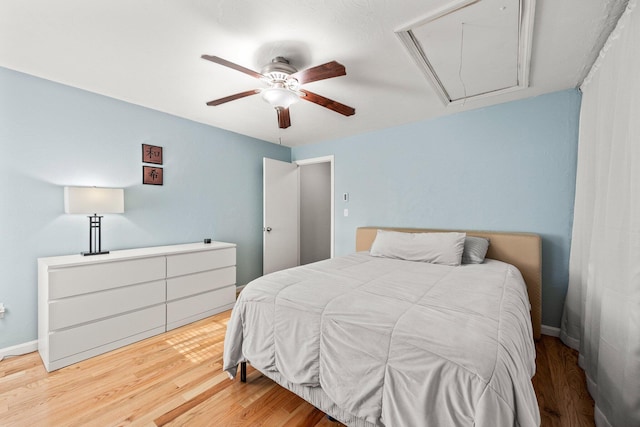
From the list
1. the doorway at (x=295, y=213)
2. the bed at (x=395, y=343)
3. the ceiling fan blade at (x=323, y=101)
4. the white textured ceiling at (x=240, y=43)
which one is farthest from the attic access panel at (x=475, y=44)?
the doorway at (x=295, y=213)

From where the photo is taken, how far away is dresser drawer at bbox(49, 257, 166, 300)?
1.94m

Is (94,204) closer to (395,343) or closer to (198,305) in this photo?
(198,305)

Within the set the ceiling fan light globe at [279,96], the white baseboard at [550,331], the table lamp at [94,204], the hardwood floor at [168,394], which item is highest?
the ceiling fan light globe at [279,96]

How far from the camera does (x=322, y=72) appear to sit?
5.31 feet

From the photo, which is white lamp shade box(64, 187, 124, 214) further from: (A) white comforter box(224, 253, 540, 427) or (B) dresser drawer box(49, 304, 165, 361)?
(A) white comforter box(224, 253, 540, 427)

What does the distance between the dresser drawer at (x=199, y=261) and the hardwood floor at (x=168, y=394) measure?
0.75m

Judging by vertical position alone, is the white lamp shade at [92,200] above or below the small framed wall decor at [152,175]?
below

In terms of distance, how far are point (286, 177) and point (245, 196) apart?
2.43 ft

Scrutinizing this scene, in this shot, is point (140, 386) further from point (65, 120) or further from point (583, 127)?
point (583, 127)

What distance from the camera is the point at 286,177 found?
415 centimetres

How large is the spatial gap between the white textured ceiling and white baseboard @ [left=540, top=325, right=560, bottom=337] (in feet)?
7.26

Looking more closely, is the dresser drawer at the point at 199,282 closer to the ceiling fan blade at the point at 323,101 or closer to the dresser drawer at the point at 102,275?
the dresser drawer at the point at 102,275

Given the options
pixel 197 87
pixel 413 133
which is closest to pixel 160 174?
pixel 197 87

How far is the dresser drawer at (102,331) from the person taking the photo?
192 centimetres
